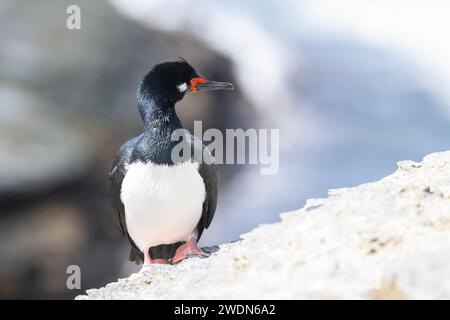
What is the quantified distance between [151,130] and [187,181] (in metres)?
0.54

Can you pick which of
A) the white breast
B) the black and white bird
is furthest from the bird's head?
the white breast

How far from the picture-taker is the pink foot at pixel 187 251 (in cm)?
607

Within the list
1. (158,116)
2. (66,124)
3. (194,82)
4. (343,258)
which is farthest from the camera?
(66,124)

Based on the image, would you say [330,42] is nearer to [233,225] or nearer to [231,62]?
[231,62]

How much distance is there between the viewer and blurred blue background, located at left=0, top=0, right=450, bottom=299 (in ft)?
36.6

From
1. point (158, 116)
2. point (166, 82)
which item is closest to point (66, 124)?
point (166, 82)

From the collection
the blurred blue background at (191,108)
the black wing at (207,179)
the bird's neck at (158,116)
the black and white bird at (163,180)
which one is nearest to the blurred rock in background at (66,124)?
the blurred blue background at (191,108)

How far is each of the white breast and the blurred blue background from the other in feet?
14.1

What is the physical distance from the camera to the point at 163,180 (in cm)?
613

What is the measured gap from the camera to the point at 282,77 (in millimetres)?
18828

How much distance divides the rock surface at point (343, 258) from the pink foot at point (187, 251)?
104 cm

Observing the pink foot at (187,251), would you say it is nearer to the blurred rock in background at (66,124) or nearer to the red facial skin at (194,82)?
the red facial skin at (194,82)

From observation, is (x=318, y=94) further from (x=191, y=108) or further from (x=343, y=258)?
(x=343, y=258)

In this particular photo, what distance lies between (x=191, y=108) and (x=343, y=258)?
10.6m
